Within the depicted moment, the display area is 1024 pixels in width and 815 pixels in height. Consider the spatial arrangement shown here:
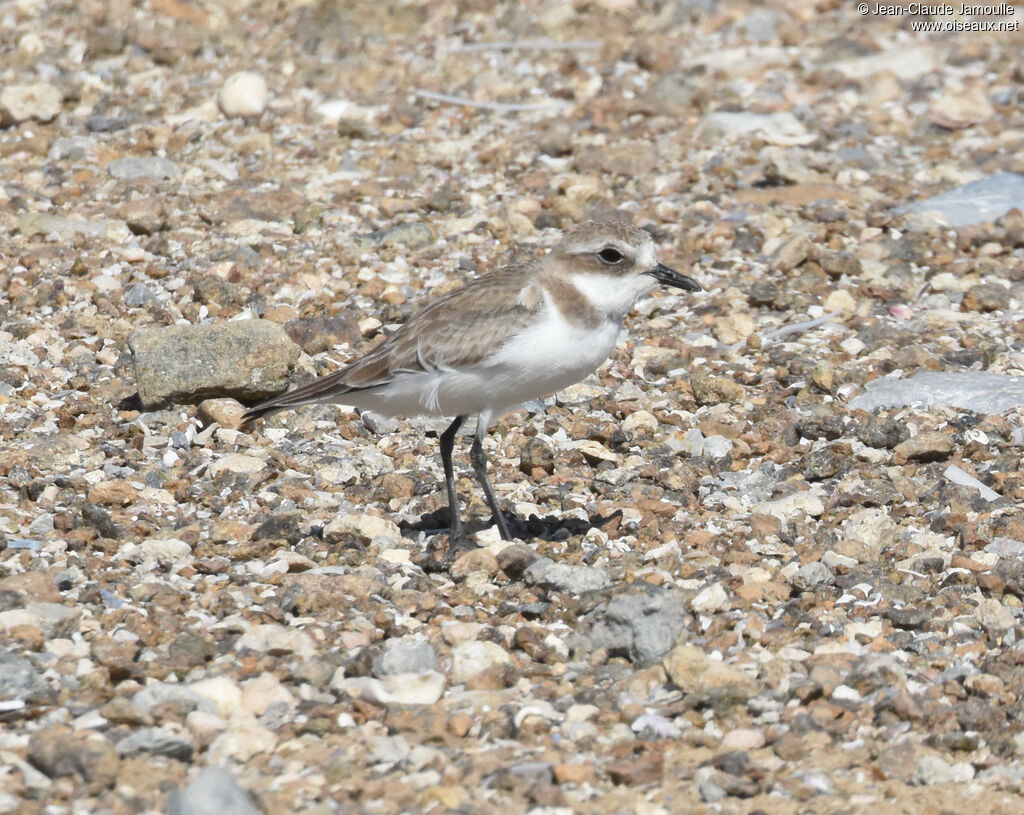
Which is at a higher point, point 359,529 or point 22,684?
point 22,684

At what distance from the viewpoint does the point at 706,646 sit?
17.3ft

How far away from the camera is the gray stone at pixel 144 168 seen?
9.39 m

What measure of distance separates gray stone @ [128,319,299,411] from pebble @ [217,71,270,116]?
3.38 metres

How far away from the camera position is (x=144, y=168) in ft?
31.0

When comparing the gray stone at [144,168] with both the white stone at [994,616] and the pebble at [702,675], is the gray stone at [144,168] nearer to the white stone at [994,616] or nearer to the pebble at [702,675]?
the pebble at [702,675]

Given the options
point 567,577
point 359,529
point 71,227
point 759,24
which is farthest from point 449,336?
point 759,24

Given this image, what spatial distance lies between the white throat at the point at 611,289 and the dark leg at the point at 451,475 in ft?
2.60

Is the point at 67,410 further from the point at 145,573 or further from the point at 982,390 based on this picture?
the point at 982,390

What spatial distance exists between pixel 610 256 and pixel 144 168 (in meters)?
4.37

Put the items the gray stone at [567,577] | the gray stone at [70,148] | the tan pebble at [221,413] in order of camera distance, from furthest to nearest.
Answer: the gray stone at [70,148] → the tan pebble at [221,413] → the gray stone at [567,577]

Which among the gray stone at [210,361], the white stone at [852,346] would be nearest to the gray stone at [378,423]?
the gray stone at [210,361]

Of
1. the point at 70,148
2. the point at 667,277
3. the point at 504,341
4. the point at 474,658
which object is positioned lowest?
the point at 474,658

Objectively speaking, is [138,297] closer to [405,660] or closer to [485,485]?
[485,485]

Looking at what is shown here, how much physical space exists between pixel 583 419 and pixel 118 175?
3826 mm
